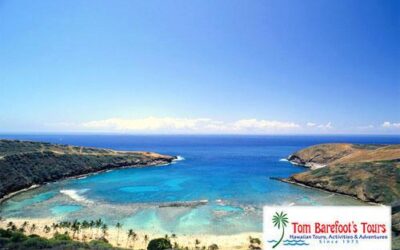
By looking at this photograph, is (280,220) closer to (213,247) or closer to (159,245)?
(159,245)

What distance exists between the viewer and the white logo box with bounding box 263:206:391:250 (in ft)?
58.6

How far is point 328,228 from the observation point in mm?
17938

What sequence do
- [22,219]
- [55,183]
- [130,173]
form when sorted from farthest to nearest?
[130,173] < [55,183] < [22,219]

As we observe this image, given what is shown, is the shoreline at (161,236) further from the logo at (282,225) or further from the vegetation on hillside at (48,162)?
the vegetation on hillside at (48,162)

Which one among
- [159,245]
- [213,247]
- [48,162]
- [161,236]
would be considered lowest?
[161,236]

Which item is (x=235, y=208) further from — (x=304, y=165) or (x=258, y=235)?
(x=304, y=165)

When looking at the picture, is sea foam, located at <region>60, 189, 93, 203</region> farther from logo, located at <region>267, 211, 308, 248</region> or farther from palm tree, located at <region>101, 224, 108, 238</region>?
logo, located at <region>267, 211, 308, 248</region>

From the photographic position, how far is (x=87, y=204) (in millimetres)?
72688

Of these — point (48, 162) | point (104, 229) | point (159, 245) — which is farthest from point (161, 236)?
Answer: point (48, 162)

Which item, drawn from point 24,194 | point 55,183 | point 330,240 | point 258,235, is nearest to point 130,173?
point 55,183

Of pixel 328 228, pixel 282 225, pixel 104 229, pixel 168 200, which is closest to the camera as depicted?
pixel 328 228

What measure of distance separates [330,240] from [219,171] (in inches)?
4397

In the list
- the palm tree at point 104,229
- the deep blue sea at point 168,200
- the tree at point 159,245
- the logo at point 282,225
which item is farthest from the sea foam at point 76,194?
the logo at point 282,225

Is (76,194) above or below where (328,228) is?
below
